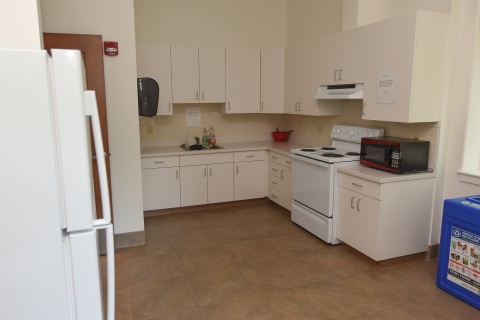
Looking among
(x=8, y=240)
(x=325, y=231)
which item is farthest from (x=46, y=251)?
(x=325, y=231)

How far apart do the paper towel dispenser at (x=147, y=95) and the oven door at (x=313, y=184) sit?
1.72 m

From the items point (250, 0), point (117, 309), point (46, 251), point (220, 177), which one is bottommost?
point (117, 309)

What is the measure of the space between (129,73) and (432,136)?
9.56 ft

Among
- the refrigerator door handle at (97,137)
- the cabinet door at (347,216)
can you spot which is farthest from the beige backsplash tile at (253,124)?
the refrigerator door handle at (97,137)

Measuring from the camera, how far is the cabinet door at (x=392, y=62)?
10.2ft

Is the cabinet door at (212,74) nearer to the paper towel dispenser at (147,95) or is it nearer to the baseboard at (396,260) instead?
the paper towel dispenser at (147,95)

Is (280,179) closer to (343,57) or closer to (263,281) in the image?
(343,57)

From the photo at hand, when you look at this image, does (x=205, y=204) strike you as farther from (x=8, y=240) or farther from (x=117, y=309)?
(x=8, y=240)

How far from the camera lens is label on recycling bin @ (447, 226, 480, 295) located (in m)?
2.73

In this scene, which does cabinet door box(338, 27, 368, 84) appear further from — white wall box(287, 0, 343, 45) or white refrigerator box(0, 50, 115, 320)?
white refrigerator box(0, 50, 115, 320)

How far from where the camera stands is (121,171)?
3.74 metres

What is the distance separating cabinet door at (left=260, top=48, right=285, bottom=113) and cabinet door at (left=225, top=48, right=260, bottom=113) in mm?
86

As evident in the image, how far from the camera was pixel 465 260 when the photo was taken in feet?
9.22

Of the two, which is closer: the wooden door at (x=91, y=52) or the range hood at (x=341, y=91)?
the wooden door at (x=91, y=52)
